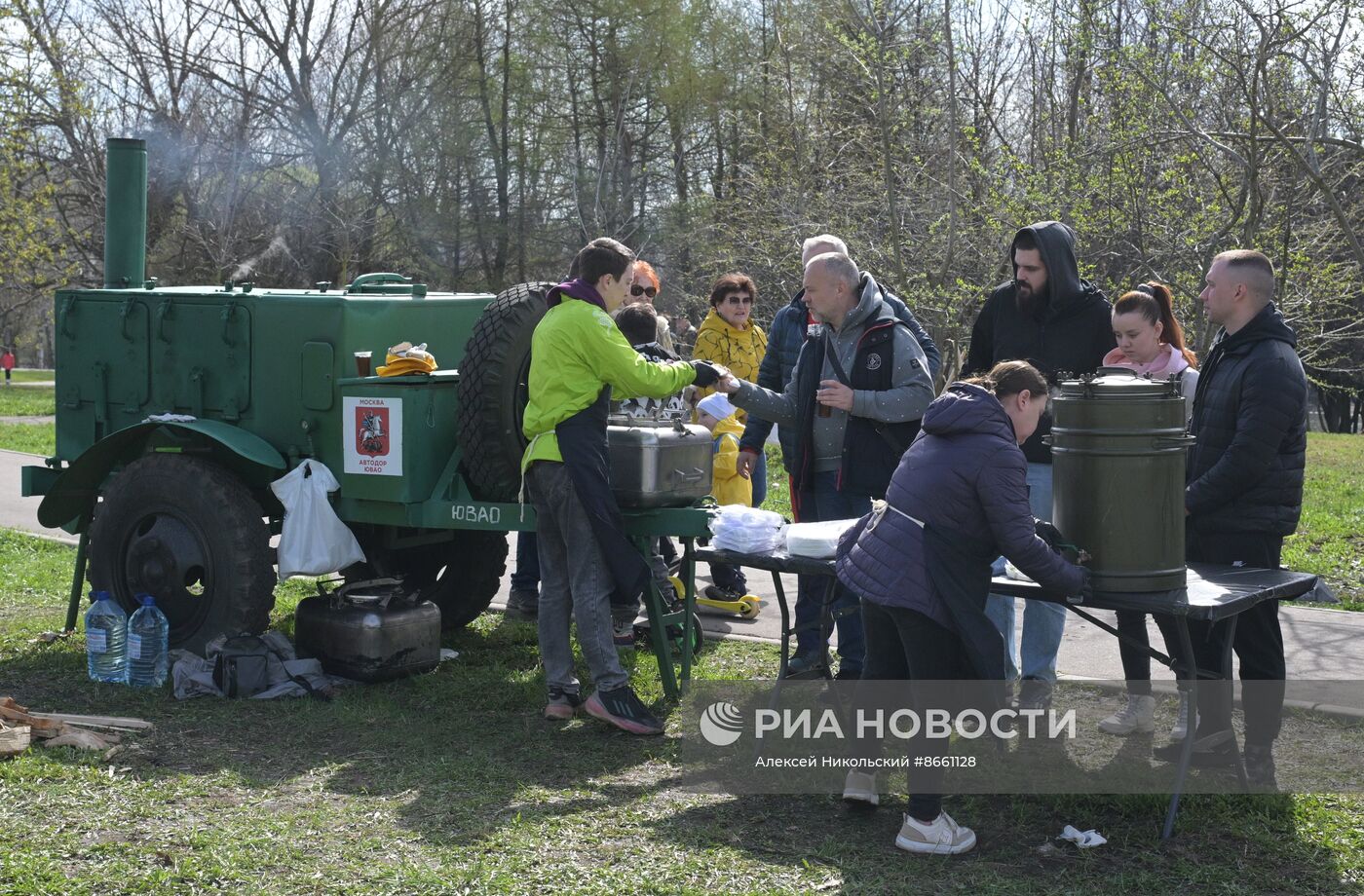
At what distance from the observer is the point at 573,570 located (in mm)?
5871

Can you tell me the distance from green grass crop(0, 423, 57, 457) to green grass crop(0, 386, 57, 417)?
2.77 meters

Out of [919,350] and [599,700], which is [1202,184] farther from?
[599,700]

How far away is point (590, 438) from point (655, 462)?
40 cm

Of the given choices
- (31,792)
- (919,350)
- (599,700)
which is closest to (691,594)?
(599,700)

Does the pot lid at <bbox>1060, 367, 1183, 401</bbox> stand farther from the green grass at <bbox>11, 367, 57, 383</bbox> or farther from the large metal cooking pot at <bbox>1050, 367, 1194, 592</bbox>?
the green grass at <bbox>11, 367, 57, 383</bbox>

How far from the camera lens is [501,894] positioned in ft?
13.6

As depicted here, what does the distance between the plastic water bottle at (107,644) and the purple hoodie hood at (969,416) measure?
4.25 meters

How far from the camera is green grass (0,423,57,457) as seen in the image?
59.2 ft

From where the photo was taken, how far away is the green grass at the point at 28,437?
710 inches

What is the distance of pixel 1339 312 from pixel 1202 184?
16.3 ft

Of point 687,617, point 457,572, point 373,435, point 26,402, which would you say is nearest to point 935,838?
point 687,617

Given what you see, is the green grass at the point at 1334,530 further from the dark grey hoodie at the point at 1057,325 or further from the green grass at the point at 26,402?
the green grass at the point at 26,402

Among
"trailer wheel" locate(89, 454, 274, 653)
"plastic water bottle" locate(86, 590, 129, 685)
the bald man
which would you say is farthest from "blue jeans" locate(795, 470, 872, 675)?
"plastic water bottle" locate(86, 590, 129, 685)

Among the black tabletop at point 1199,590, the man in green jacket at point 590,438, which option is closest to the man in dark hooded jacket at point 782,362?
the man in green jacket at point 590,438
